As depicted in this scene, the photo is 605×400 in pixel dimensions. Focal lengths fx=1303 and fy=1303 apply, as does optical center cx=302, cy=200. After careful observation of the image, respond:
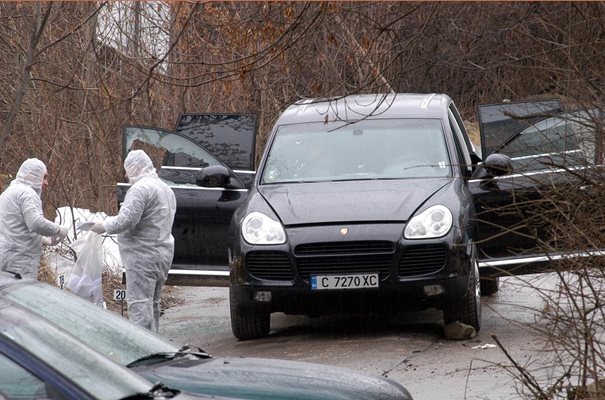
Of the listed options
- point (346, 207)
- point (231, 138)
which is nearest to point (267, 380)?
point (346, 207)

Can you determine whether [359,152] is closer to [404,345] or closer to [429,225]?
[429,225]

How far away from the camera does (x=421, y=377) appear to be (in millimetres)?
9078

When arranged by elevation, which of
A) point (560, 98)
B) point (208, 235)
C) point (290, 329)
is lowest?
point (290, 329)

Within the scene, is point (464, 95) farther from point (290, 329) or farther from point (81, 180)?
point (290, 329)

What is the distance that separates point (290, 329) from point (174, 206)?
66.5 inches

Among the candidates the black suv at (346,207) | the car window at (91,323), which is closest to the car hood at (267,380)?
the car window at (91,323)

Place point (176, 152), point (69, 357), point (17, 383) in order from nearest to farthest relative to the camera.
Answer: point (17, 383)
point (69, 357)
point (176, 152)

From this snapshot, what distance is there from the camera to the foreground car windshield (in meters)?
11.2

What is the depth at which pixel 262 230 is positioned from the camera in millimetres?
10477

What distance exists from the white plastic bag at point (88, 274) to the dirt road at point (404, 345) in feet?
3.18

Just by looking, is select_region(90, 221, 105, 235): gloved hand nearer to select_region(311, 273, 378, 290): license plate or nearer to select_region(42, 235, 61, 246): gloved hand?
select_region(42, 235, 61, 246): gloved hand

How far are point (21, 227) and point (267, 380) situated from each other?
20.7ft

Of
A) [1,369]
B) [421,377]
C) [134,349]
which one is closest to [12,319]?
[1,369]

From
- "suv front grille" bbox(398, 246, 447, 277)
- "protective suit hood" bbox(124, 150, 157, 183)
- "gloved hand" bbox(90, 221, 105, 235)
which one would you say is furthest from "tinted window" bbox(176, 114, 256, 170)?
"suv front grille" bbox(398, 246, 447, 277)
